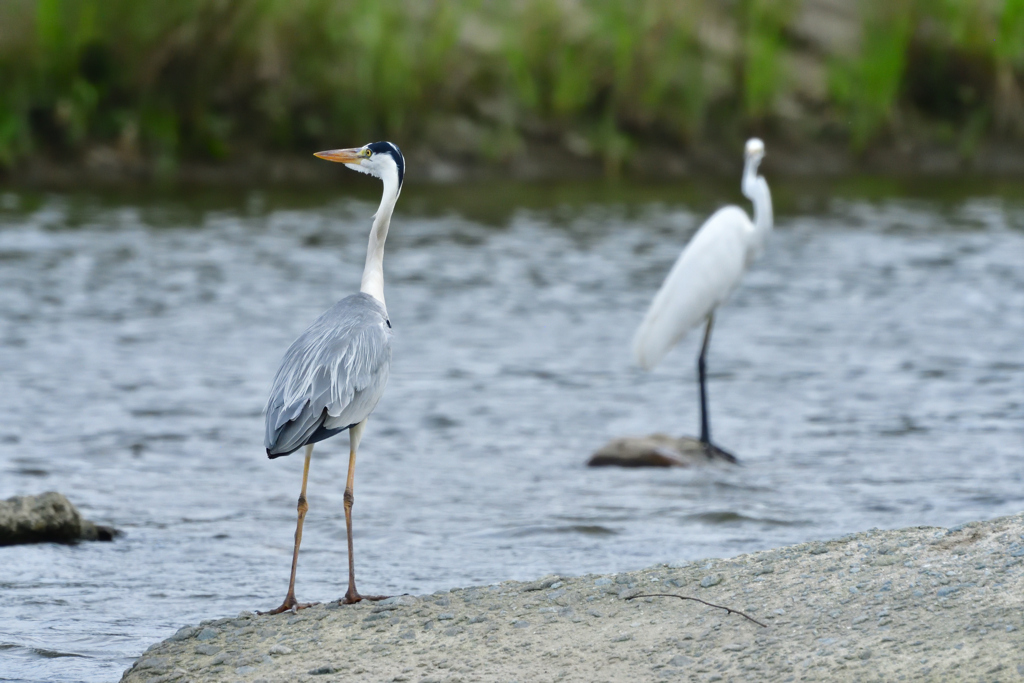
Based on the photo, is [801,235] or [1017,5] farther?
[1017,5]

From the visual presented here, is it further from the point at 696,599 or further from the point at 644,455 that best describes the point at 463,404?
the point at 696,599

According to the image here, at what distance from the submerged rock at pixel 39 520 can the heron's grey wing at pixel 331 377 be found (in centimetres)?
182

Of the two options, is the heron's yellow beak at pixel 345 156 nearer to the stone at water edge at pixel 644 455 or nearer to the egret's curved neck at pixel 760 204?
the stone at water edge at pixel 644 455

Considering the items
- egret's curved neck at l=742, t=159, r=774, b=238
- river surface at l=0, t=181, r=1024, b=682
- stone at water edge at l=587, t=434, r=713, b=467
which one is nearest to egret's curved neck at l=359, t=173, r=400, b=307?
river surface at l=0, t=181, r=1024, b=682

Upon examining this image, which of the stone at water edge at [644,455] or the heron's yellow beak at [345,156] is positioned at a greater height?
the heron's yellow beak at [345,156]

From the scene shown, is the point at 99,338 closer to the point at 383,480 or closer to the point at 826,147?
the point at 383,480

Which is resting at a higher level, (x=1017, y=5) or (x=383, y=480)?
(x=1017, y=5)

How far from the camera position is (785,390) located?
11.1m

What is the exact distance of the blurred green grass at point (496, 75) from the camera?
73.6 ft

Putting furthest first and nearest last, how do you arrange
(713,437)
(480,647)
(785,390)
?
(785,390), (713,437), (480,647)

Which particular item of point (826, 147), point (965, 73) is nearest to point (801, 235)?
point (826, 147)

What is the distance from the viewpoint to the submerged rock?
6648 millimetres

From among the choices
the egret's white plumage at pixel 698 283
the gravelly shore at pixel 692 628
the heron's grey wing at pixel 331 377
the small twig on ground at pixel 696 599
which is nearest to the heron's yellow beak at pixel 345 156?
the heron's grey wing at pixel 331 377

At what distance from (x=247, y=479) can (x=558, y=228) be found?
39.0 feet
